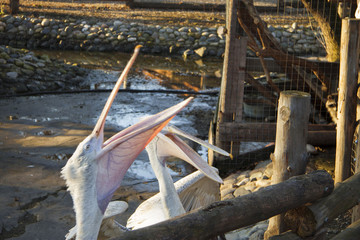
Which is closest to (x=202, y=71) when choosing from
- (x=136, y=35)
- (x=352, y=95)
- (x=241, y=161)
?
(x=136, y=35)

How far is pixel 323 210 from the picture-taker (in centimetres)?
292

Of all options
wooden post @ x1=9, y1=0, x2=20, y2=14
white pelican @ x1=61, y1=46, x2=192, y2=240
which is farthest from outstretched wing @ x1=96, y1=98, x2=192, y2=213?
wooden post @ x1=9, y1=0, x2=20, y2=14

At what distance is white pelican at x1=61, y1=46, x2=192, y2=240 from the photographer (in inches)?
95.8

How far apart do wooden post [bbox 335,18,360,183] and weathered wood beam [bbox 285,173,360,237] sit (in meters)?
1.15

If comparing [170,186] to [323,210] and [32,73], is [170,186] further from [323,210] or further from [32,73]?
[32,73]

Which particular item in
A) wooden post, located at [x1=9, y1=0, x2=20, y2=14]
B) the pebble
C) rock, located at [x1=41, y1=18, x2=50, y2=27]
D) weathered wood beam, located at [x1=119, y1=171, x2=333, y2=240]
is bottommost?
the pebble

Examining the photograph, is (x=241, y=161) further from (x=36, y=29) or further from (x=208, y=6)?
(x=208, y=6)

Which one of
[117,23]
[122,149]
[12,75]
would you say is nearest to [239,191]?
Answer: [122,149]

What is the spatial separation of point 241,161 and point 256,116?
1701 millimetres

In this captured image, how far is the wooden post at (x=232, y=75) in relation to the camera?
5469 millimetres

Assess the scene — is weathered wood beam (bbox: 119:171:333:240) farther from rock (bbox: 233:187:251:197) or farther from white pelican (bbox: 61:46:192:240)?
rock (bbox: 233:187:251:197)

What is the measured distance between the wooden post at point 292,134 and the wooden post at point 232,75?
7.75 feet

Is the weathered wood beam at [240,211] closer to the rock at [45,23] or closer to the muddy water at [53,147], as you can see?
the muddy water at [53,147]

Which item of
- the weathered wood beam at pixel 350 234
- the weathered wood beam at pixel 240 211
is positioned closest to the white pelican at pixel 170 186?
the weathered wood beam at pixel 240 211
